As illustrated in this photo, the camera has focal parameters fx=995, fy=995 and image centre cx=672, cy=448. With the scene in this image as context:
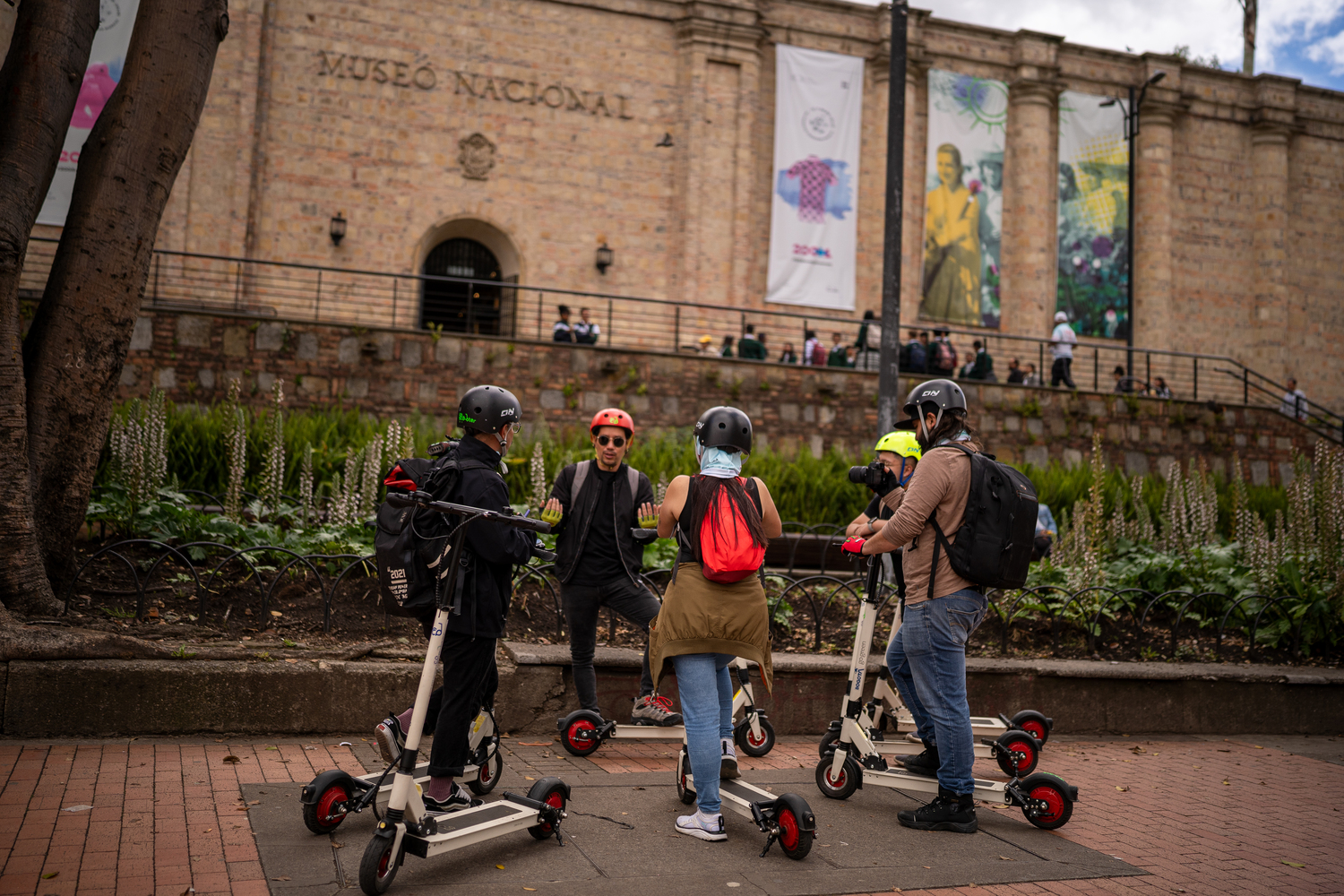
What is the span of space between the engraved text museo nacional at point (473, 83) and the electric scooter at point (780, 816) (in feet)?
73.3

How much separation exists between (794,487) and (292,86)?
54.2 ft

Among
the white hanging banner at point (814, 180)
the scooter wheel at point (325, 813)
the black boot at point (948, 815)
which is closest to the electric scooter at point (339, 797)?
the scooter wheel at point (325, 813)

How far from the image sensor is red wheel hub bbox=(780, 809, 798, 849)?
410 cm

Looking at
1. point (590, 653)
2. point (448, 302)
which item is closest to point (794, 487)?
point (590, 653)

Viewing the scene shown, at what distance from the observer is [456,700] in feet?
13.5

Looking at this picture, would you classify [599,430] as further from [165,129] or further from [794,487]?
[794,487]

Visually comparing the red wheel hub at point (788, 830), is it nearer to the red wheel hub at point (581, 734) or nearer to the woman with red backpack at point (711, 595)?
the woman with red backpack at point (711, 595)

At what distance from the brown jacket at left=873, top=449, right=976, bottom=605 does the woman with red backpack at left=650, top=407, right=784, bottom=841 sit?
2.03 ft

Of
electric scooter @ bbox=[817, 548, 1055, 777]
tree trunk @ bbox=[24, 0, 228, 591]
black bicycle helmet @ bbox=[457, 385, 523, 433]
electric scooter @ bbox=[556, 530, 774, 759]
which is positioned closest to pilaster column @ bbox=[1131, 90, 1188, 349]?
electric scooter @ bbox=[817, 548, 1055, 777]

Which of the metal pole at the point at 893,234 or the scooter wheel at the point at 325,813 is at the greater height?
the metal pole at the point at 893,234

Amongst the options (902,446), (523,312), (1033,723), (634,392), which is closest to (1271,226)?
(523,312)

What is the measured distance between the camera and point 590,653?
19.1 feet

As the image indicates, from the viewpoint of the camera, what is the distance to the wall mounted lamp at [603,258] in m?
24.2

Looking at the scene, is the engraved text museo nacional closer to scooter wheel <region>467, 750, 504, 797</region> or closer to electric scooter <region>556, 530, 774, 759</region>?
electric scooter <region>556, 530, 774, 759</region>
